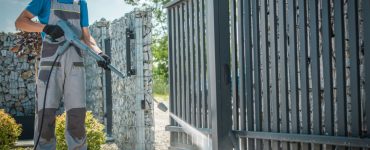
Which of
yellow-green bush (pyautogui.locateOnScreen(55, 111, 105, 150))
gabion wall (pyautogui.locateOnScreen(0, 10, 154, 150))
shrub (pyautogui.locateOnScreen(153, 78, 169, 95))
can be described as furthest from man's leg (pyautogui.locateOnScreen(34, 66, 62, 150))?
shrub (pyautogui.locateOnScreen(153, 78, 169, 95))

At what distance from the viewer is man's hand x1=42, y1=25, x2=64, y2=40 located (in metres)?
3.68

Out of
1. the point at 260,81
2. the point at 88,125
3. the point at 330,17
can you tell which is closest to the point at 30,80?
the point at 88,125

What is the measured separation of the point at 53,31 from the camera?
145 inches

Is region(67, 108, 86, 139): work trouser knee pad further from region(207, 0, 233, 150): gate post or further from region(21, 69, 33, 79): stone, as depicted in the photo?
region(21, 69, 33, 79): stone

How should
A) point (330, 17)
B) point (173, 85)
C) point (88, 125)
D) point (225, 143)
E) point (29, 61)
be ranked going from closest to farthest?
point (225, 143) → point (330, 17) → point (173, 85) → point (88, 125) → point (29, 61)

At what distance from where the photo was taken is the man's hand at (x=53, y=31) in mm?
3678

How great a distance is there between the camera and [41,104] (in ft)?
12.2

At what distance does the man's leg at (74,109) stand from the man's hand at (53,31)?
0.27 meters

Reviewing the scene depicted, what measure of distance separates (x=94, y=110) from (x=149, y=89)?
11.4ft

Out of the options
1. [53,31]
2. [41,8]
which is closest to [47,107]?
[53,31]

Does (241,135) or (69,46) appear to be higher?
(69,46)

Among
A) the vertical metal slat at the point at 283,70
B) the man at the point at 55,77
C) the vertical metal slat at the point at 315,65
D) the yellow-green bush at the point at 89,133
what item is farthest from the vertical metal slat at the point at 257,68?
the yellow-green bush at the point at 89,133

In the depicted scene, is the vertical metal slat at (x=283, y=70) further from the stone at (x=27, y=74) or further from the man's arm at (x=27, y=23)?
the stone at (x=27, y=74)

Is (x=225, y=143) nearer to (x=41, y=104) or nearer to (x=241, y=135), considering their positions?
(x=241, y=135)
